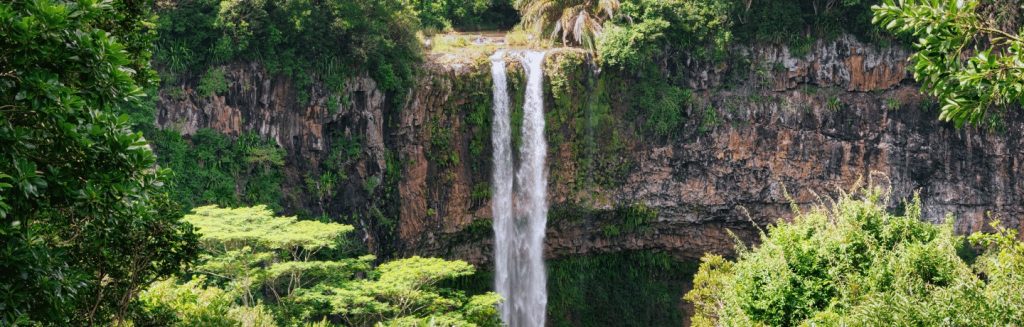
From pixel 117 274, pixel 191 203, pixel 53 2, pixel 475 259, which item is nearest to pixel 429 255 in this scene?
pixel 475 259

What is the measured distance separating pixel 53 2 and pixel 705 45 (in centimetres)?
1840

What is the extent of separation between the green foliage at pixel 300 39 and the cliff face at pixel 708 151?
3.99 ft

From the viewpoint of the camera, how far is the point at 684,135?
22.3m

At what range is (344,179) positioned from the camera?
1984 cm

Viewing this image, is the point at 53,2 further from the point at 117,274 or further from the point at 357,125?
the point at 357,125

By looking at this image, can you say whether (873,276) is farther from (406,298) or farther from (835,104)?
(835,104)

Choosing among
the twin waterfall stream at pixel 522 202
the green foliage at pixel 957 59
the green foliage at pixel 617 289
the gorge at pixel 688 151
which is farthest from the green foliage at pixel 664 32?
the green foliage at pixel 957 59

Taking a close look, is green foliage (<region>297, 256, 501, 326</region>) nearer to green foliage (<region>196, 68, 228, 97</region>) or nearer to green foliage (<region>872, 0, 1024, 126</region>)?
green foliage (<region>196, 68, 228, 97</region>)

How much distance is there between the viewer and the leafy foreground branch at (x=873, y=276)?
6.98 metres

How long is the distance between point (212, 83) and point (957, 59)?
51.9 feet

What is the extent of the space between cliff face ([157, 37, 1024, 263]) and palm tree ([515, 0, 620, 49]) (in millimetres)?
714

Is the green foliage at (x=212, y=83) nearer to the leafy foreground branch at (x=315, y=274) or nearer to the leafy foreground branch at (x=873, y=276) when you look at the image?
the leafy foreground branch at (x=315, y=274)

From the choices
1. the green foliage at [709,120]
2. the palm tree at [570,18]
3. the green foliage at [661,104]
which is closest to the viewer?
the palm tree at [570,18]

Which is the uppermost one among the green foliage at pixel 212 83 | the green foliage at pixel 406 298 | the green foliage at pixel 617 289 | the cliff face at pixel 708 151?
the green foliage at pixel 212 83
